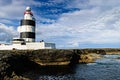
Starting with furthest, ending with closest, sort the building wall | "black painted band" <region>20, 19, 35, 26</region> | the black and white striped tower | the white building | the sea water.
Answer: "black painted band" <region>20, 19, 35, 26</region> < the black and white striped tower < the white building < the building wall < the sea water

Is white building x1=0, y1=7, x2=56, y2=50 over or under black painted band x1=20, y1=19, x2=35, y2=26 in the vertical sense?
under

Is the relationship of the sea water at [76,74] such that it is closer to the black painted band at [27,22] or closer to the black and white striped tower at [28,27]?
the black and white striped tower at [28,27]

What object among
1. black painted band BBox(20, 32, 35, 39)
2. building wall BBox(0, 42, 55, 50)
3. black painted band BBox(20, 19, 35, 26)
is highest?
black painted band BBox(20, 19, 35, 26)

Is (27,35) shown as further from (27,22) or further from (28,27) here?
(27,22)

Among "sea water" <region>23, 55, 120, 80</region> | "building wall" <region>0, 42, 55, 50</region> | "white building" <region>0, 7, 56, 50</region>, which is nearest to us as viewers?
"sea water" <region>23, 55, 120, 80</region>

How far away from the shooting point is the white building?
6159 cm

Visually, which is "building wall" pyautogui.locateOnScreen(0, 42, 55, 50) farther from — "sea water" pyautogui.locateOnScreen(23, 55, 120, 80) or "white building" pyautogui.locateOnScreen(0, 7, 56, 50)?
"sea water" pyautogui.locateOnScreen(23, 55, 120, 80)

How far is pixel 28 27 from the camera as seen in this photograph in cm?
6206

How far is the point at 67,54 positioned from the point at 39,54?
299 inches

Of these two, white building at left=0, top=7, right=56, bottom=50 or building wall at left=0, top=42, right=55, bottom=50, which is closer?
building wall at left=0, top=42, right=55, bottom=50

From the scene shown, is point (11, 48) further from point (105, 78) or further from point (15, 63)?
point (105, 78)

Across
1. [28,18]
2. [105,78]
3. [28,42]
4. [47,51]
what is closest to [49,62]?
[47,51]

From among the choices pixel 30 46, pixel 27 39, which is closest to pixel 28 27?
pixel 27 39

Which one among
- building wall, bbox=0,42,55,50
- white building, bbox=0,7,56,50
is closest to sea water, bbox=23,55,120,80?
building wall, bbox=0,42,55,50
